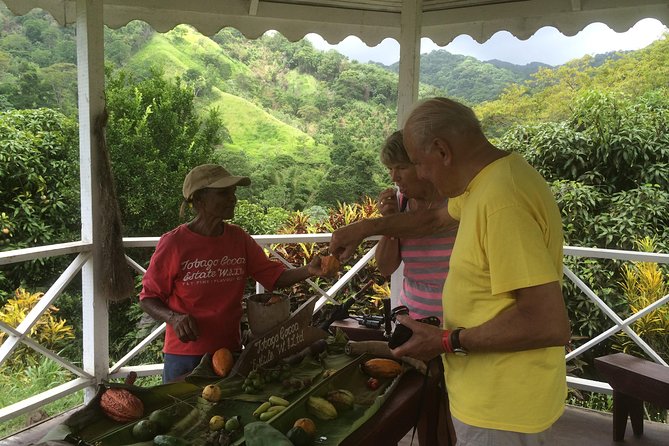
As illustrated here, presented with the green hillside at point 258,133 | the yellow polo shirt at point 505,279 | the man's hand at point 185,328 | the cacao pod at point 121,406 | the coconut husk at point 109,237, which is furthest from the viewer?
the green hillside at point 258,133

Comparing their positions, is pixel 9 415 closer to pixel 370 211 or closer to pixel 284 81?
pixel 370 211

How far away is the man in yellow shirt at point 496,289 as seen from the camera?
1297mm

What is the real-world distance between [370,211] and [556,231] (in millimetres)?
5980

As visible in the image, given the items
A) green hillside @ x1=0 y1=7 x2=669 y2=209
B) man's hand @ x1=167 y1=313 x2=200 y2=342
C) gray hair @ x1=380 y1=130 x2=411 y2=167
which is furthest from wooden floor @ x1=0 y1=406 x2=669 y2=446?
green hillside @ x1=0 y1=7 x2=669 y2=209

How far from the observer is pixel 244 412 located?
1604 mm

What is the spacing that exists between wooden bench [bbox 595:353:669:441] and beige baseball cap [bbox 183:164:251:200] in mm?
2332

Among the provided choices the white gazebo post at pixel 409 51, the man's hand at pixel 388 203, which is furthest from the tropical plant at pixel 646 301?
the man's hand at pixel 388 203

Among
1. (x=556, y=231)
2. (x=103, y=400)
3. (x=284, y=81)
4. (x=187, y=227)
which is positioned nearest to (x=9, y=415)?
(x=187, y=227)

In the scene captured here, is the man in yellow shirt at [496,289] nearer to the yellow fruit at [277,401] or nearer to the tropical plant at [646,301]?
the yellow fruit at [277,401]

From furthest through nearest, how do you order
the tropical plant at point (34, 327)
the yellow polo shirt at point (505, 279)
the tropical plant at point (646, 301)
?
the tropical plant at point (34, 327) < the tropical plant at point (646, 301) < the yellow polo shirt at point (505, 279)

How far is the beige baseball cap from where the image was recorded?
7.65 feet

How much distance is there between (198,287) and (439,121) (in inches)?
51.6

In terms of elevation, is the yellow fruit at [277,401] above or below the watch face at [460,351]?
below

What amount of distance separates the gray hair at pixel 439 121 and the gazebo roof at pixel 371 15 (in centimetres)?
264
